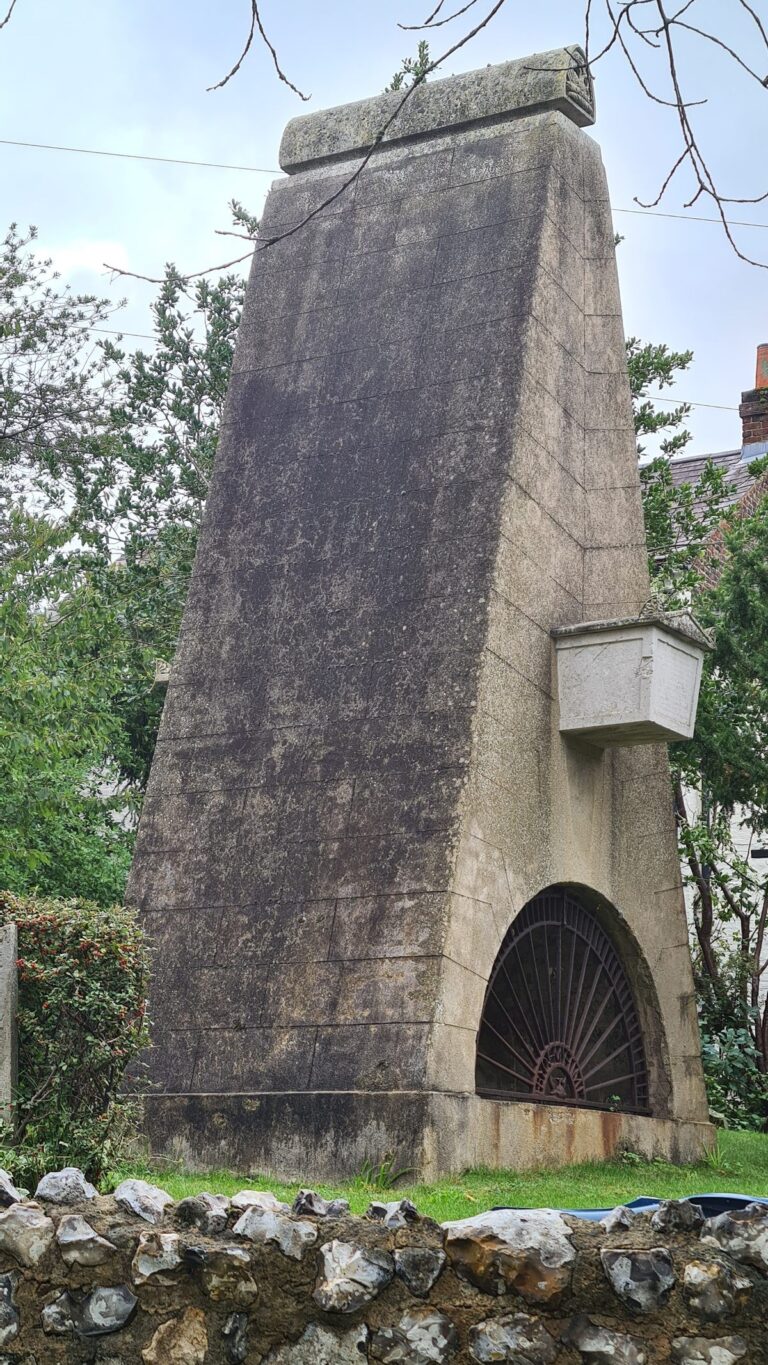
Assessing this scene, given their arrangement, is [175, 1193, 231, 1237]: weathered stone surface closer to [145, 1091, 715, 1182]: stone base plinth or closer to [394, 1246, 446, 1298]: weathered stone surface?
[394, 1246, 446, 1298]: weathered stone surface

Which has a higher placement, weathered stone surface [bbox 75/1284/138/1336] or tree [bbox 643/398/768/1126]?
tree [bbox 643/398/768/1126]

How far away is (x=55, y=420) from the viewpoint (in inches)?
762

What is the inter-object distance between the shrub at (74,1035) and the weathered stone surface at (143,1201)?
2.99 meters

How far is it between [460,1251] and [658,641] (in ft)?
20.5

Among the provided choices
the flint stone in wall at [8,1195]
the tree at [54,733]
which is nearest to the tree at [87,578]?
the tree at [54,733]

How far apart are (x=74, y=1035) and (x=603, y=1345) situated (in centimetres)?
390

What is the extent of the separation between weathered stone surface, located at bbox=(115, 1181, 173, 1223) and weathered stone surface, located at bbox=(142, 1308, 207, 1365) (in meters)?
0.22

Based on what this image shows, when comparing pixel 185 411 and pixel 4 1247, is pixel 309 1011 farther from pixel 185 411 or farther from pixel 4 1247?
pixel 185 411

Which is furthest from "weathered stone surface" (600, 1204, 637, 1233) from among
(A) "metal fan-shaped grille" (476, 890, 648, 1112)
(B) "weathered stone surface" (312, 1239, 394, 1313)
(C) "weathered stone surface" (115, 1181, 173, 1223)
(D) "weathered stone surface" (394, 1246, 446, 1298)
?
(A) "metal fan-shaped grille" (476, 890, 648, 1112)

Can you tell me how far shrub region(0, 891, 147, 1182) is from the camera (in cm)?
651

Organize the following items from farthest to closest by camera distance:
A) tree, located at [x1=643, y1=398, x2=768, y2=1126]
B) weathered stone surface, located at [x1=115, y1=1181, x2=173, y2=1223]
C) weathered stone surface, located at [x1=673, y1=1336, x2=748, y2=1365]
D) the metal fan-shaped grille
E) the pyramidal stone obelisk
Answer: tree, located at [x1=643, y1=398, x2=768, y2=1126] < the metal fan-shaped grille < the pyramidal stone obelisk < weathered stone surface, located at [x1=115, y1=1181, x2=173, y2=1223] < weathered stone surface, located at [x1=673, y1=1336, x2=748, y2=1365]

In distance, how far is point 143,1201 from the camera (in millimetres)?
3523

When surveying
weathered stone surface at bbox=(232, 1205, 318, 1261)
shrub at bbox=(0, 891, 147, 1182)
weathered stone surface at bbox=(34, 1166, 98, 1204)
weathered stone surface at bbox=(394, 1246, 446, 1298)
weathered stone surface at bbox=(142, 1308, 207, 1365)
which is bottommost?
weathered stone surface at bbox=(142, 1308, 207, 1365)

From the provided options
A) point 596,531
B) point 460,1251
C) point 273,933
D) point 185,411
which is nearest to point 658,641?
point 596,531
